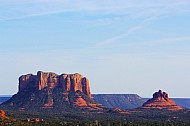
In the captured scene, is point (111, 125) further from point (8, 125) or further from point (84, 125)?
point (8, 125)

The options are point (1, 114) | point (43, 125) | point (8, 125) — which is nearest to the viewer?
point (8, 125)

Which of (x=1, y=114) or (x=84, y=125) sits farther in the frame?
(x=1, y=114)

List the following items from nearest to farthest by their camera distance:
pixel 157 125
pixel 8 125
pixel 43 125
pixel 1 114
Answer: pixel 8 125 < pixel 43 125 < pixel 157 125 < pixel 1 114

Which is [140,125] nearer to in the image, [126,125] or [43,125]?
[126,125]

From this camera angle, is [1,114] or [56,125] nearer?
[56,125]

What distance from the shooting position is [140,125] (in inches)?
5846

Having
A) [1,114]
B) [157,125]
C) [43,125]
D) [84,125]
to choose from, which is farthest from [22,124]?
[157,125]

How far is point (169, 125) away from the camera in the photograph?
14825cm

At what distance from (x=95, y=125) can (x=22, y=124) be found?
2270 cm

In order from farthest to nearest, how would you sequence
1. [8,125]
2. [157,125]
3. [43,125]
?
[157,125] < [43,125] < [8,125]

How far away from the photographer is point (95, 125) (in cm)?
14650

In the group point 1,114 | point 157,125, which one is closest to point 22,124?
point 1,114

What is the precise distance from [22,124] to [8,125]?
8.48m

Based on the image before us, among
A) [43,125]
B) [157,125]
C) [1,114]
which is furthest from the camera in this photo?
[1,114]
